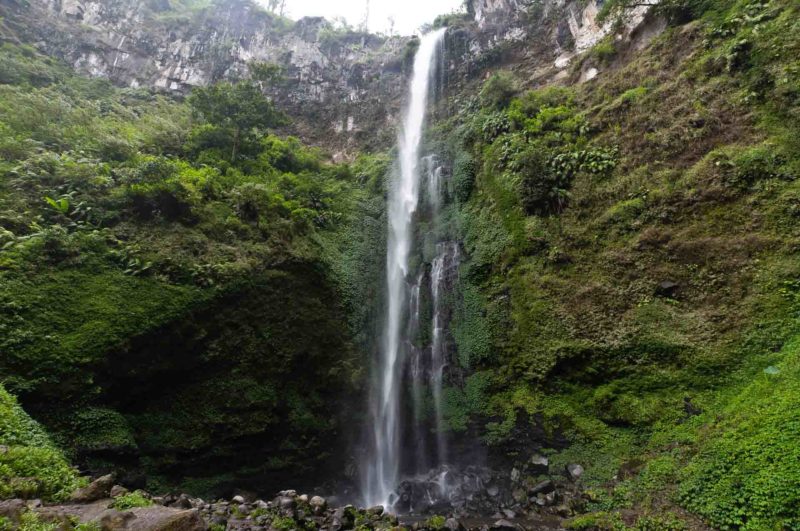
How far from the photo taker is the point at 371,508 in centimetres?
853

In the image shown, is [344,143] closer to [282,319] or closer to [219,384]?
[282,319]

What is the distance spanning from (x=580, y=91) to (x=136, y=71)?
2853 centimetres

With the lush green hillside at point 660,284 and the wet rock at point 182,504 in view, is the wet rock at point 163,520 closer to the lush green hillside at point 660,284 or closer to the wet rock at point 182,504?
the wet rock at point 182,504

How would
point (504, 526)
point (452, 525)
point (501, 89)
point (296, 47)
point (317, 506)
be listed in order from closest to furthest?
1. point (452, 525)
2. point (317, 506)
3. point (504, 526)
4. point (501, 89)
5. point (296, 47)

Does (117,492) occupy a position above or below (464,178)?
below

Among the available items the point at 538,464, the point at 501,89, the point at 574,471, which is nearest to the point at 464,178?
the point at 501,89

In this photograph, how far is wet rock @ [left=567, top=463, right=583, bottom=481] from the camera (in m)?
9.09

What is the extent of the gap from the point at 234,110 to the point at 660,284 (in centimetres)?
1778

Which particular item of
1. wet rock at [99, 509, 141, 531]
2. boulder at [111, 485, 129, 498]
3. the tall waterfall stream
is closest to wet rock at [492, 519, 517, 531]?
the tall waterfall stream

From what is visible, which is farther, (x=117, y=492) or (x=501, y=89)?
(x=501, y=89)

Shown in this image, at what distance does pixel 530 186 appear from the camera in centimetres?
1355

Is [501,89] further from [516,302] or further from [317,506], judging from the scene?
[317,506]

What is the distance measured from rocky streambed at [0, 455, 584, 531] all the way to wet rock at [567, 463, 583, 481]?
0.02m

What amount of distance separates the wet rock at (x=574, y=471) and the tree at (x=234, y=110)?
16.8 metres
